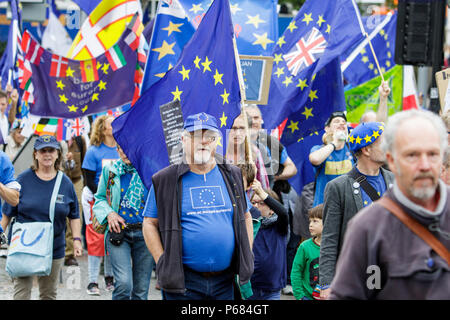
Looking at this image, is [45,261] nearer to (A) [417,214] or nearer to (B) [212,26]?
(B) [212,26]

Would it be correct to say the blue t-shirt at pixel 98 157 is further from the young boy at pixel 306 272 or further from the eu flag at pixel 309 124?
the young boy at pixel 306 272

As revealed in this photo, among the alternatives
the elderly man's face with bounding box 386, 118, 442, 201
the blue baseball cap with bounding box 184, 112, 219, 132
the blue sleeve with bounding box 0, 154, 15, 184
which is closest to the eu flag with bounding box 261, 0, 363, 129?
the blue sleeve with bounding box 0, 154, 15, 184

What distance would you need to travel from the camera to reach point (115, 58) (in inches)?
377

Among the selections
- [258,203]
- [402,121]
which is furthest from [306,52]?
[402,121]

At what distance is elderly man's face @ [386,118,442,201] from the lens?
3242mm

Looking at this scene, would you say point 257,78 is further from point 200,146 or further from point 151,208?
point 151,208

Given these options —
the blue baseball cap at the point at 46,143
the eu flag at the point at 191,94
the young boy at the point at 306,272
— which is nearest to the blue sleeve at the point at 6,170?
the blue baseball cap at the point at 46,143

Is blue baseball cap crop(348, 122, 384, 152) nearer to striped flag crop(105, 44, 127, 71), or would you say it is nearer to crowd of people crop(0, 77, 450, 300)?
crowd of people crop(0, 77, 450, 300)

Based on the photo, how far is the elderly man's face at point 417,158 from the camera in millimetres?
3242

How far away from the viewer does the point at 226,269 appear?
17.4 ft

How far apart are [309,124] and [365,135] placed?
11.5ft

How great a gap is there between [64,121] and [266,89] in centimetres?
303

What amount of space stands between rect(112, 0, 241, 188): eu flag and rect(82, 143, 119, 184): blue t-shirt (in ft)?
7.50
